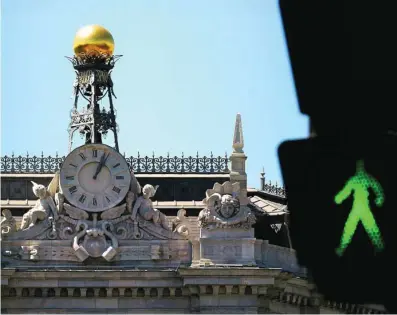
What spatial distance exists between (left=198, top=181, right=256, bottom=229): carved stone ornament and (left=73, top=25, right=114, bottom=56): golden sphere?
943 centimetres

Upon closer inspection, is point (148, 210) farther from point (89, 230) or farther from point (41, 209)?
point (41, 209)

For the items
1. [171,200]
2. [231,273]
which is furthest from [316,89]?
[171,200]

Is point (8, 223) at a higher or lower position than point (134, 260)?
higher

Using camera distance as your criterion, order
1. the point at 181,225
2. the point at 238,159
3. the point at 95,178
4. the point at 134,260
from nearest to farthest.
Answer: the point at 134,260 < the point at 95,178 < the point at 238,159 < the point at 181,225

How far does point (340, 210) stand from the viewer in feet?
18.7

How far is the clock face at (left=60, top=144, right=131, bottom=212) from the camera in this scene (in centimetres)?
4622

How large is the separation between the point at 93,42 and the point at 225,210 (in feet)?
33.9

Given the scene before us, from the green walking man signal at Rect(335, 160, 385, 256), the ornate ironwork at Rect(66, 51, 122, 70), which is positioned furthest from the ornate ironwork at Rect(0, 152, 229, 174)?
the green walking man signal at Rect(335, 160, 385, 256)

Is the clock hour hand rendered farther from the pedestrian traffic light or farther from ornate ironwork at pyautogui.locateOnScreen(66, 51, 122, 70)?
the pedestrian traffic light

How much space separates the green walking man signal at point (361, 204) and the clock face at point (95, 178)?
133ft

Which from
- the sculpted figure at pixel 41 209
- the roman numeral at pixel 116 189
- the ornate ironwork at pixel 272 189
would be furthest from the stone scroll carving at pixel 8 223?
the ornate ironwork at pixel 272 189

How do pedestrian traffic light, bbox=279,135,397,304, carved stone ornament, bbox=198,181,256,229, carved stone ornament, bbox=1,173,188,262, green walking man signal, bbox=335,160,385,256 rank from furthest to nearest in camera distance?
1. carved stone ornament, bbox=1,173,188,262
2. carved stone ornament, bbox=198,181,256,229
3. green walking man signal, bbox=335,160,385,256
4. pedestrian traffic light, bbox=279,135,397,304

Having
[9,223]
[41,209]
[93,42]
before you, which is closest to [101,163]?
[41,209]

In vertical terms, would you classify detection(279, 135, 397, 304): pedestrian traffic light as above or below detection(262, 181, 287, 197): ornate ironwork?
below
